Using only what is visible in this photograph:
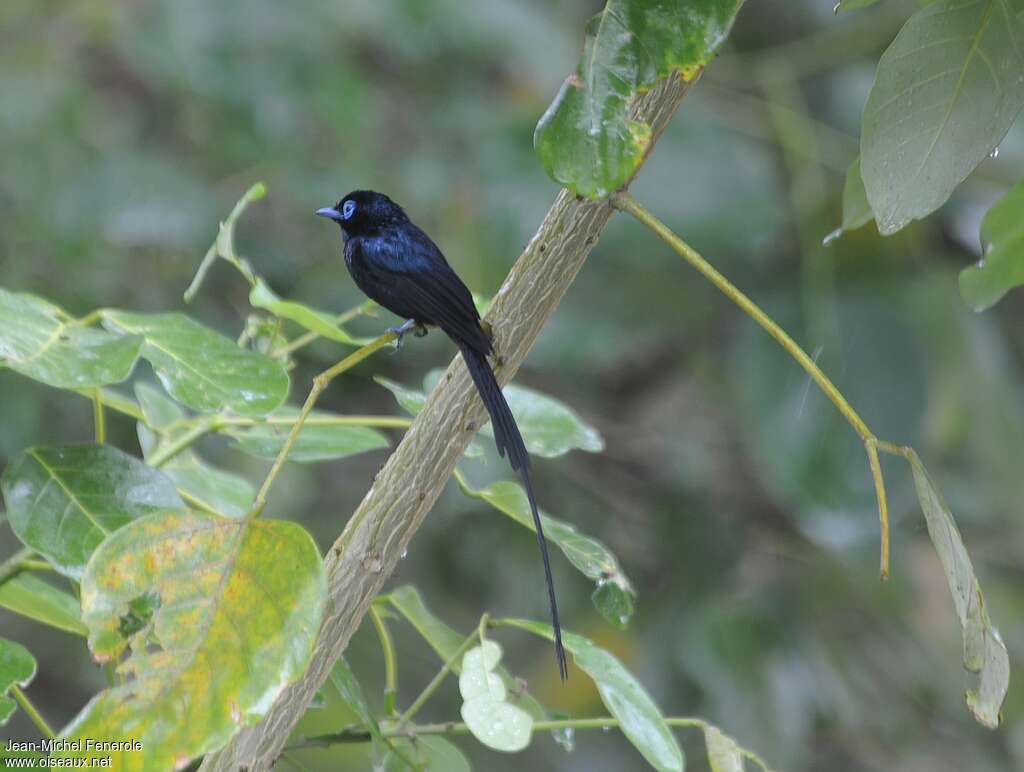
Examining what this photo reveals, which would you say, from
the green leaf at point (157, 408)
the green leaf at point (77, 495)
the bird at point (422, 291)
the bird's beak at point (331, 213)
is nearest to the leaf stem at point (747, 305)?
the bird at point (422, 291)

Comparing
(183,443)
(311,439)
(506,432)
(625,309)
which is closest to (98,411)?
(183,443)

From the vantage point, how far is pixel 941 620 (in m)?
3.38

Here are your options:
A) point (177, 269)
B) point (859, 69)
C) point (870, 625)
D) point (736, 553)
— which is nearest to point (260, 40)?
point (177, 269)

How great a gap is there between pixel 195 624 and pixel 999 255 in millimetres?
606

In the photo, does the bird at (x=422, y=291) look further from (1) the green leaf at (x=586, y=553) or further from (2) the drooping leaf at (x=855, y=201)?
(2) the drooping leaf at (x=855, y=201)

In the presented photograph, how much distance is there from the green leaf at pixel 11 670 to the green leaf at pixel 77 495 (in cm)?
6

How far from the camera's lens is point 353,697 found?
2.49 feet

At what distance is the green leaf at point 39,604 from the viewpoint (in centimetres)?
81

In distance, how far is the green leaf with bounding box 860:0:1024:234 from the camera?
2.34 ft

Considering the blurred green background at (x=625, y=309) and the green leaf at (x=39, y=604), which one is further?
the blurred green background at (x=625, y=309)

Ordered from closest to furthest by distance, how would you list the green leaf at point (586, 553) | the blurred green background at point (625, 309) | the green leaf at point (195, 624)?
the green leaf at point (195, 624)
the green leaf at point (586, 553)
the blurred green background at point (625, 309)

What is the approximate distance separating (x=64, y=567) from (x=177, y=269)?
76.5 inches

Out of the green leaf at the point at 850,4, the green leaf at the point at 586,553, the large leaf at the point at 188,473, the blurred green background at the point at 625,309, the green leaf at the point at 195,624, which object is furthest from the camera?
the blurred green background at the point at 625,309

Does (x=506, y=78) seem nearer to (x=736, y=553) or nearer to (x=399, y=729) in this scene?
(x=736, y=553)
